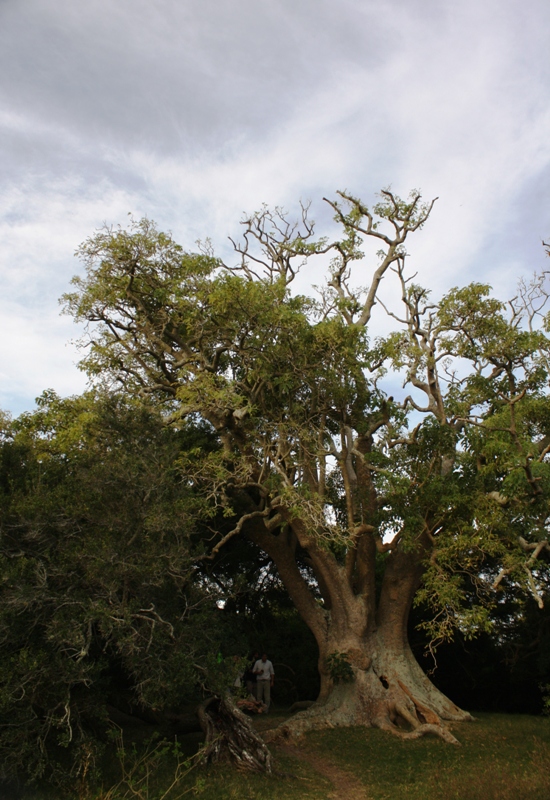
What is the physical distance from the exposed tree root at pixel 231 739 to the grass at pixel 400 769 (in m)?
0.20

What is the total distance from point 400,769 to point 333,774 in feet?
3.48

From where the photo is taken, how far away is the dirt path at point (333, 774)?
9.09 m

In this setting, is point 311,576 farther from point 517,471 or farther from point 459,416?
point 517,471

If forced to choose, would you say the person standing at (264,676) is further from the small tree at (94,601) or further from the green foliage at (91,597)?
the green foliage at (91,597)

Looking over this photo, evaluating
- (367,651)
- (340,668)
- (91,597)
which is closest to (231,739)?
(91,597)

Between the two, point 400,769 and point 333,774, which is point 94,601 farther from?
point 400,769

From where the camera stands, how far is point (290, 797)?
8.51 meters

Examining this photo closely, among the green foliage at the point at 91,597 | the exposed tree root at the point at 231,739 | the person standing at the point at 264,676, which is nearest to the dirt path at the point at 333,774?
the exposed tree root at the point at 231,739

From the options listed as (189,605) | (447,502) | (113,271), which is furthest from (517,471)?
(113,271)

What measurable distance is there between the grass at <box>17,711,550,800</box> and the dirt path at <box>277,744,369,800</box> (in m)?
0.02

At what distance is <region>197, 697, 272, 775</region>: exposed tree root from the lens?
9195 millimetres

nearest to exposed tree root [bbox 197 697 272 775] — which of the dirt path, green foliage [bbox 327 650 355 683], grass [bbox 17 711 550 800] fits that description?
grass [bbox 17 711 550 800]

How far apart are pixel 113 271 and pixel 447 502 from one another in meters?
8.80

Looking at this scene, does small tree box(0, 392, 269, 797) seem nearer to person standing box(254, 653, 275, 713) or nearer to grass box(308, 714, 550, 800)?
grass box(308, 714, 550, 800)
